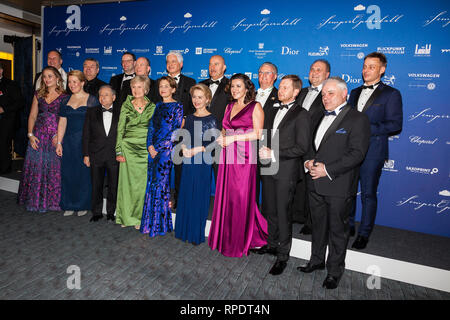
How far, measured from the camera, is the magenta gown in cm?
299

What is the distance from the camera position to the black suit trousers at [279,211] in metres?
2.80

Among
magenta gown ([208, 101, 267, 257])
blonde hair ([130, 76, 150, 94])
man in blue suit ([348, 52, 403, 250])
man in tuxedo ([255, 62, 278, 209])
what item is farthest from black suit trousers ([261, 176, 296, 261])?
blonde hair ([130, 76, 150, 94])

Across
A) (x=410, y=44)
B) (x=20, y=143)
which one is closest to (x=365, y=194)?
(x=410, y=44)

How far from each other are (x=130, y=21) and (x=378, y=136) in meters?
4.93

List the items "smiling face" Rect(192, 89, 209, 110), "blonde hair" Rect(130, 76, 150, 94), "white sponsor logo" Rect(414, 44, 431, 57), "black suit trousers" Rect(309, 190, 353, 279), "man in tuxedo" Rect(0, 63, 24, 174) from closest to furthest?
1. "black suit trousers" Rect(309, 190, 353, 279)
2. "smiling face" Rect(192, 89, 209, 110)
3. "blonde hair" Rect(130, 76, 150, 94)
4. "white sponsor logo" Rect(414, 44, 431, 57)
5. "man in tuxedo" Rect(0, 63, 24, 174)

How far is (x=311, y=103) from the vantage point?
137 inches

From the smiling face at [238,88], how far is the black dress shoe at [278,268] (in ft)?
5.44

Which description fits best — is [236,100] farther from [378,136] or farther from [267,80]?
[378,136]

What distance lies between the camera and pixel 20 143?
23.6 ft

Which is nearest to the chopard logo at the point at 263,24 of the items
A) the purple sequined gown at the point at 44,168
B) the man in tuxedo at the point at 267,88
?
the man in tuxedo at the point at 267,88

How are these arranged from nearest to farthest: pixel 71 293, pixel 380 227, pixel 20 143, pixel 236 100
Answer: pixel 71 293, pixel 236 100, pixel 380 227, pixel 20 143

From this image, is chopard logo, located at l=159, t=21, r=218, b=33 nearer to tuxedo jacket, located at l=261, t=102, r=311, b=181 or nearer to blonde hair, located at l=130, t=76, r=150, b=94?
blonde hair, located at l=130, t=76, r=150, b=94

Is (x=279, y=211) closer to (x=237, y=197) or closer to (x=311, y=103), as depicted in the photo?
(x=237, y=197)

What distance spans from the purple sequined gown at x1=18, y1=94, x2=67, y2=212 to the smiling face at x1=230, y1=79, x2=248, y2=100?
98.3 inches
